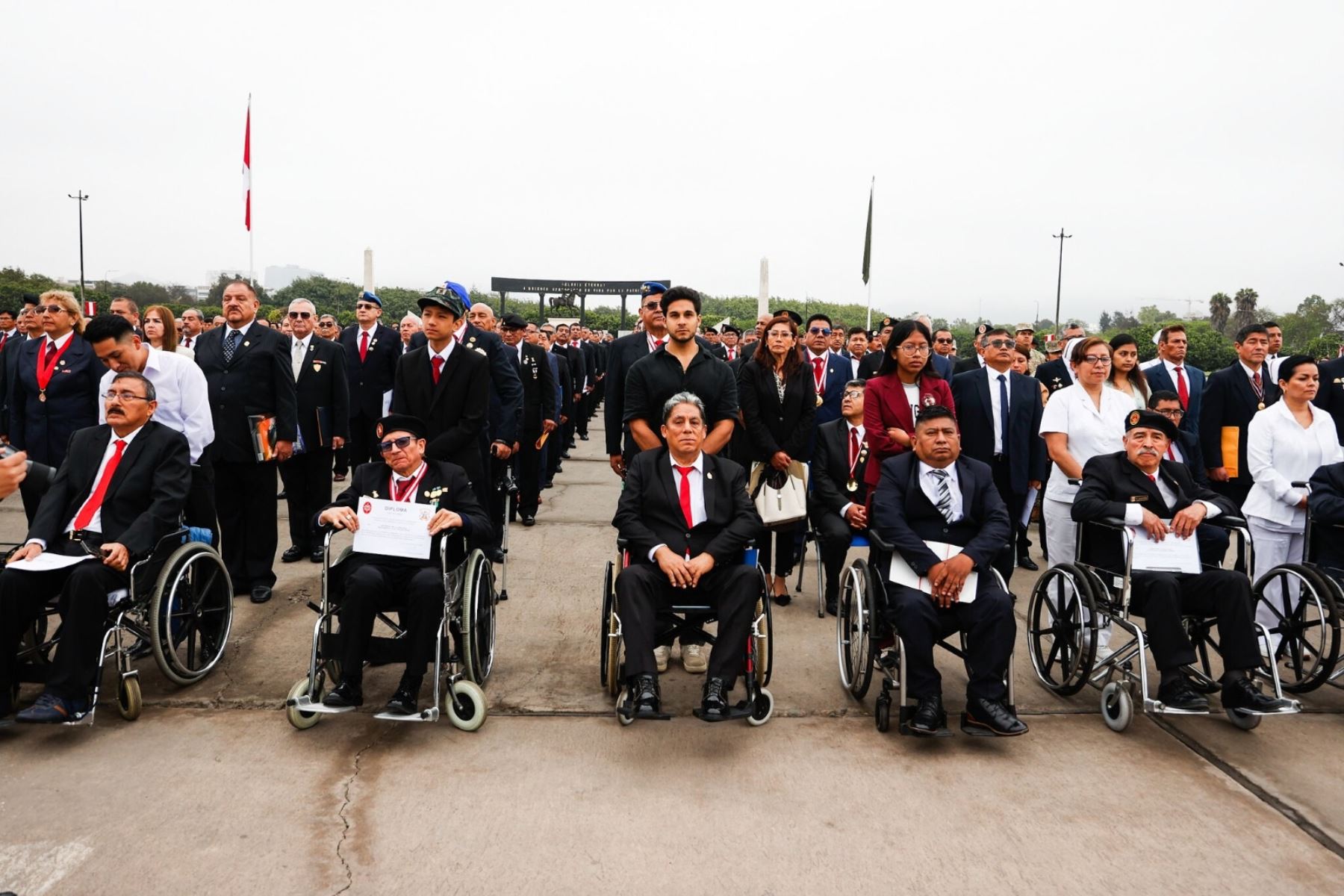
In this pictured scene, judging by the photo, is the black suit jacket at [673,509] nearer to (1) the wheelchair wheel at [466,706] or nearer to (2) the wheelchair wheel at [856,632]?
(2) the wheelchair wheel at [856,632]

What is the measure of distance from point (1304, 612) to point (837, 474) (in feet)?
7.41

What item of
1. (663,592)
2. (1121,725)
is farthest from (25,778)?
(1121,725)

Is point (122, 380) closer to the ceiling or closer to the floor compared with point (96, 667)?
closer to the ceiling

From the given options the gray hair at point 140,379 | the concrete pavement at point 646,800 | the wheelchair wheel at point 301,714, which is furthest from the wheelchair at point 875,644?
the gray hair at point 140,379

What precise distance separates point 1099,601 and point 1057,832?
1255 mm

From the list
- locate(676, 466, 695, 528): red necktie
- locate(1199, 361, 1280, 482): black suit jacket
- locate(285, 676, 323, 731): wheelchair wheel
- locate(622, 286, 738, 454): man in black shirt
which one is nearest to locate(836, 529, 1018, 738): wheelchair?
locate(676, 466, 695, 528): red necktie

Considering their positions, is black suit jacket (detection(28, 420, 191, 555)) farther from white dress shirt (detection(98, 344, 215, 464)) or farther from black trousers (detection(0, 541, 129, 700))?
white dress shirt (detection(98, 344, 215, 464))

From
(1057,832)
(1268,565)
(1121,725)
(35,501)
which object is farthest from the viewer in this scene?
(35,501)

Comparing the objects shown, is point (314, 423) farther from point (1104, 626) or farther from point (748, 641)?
point (1104, 626)

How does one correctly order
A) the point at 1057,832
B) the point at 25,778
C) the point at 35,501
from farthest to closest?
the point at 35,501, the point at 25,778, the point at 1057,832

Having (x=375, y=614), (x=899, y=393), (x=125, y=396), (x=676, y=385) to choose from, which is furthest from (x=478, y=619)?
(x=899, y=393)

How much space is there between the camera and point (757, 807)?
9.27 ft

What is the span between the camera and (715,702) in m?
3.25

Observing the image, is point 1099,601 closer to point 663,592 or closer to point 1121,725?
point 1121,725
